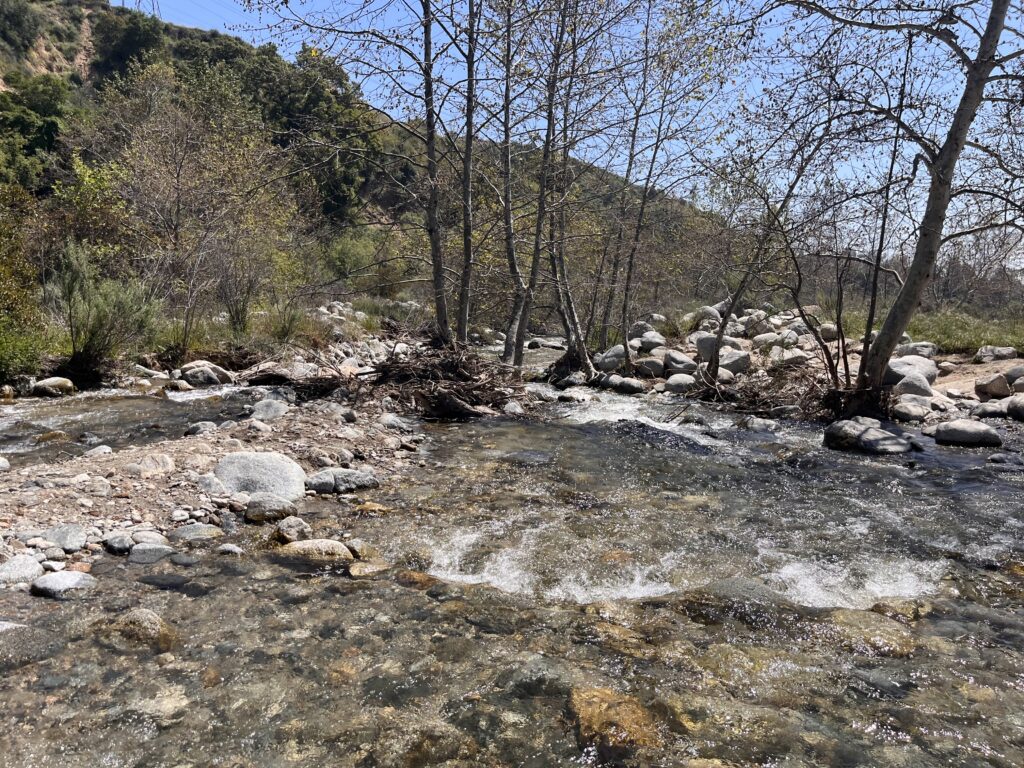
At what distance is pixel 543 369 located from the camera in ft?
44.1

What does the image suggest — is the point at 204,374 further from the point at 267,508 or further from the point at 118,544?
the point at 118,544

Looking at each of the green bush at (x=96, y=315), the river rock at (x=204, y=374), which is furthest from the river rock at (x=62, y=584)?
the river rock at (x=204, y=374)

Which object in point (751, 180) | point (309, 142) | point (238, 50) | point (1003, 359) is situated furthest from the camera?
point (238, 50)

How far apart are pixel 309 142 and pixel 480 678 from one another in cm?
729

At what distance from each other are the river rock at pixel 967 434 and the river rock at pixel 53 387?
36.3 feet

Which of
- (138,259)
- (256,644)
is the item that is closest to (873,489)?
(256,644)

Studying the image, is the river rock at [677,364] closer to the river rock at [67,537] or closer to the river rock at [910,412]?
the river rock at [910,412]

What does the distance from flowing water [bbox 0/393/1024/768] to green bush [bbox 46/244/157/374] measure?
6349mm

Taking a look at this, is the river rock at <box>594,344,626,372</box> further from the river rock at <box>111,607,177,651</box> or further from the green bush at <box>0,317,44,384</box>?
the river rock at <box>111,607,177,651</box>

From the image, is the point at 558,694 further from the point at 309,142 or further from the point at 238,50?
the point at 238,50

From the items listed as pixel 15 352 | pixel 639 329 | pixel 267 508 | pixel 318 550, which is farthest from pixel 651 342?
pixel 318 550

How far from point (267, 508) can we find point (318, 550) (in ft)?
2.47

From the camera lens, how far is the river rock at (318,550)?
3768 millimetres

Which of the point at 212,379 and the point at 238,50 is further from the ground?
the point at 238,50
